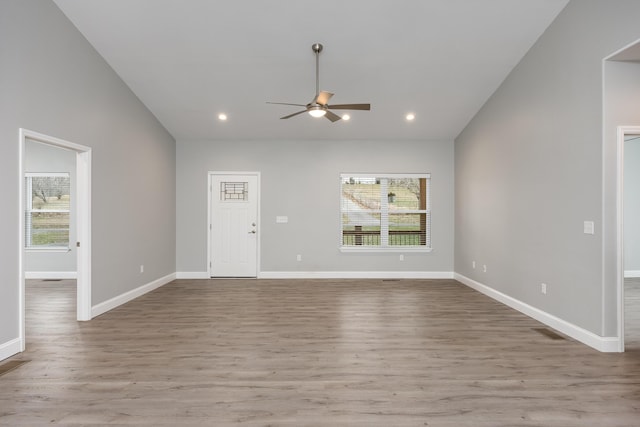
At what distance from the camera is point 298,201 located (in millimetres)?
6809

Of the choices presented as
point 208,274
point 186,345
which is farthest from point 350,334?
point 208,274

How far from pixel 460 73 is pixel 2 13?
511 cm

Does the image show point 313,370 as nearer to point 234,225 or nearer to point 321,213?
point 321,213

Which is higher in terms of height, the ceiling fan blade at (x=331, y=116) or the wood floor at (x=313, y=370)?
the ceiling fan blade at (x=331, y=116)

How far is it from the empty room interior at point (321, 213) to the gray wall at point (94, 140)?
0.10ft

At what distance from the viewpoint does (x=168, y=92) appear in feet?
17.2

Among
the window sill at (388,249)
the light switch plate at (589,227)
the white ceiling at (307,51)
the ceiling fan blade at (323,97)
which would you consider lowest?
the window sill at (388,249)

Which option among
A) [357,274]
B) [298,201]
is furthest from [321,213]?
[357,274]

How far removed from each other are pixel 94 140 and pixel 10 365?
261 centimetres

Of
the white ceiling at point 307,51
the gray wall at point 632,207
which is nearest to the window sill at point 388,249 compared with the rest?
the white ceiling at point 307,51

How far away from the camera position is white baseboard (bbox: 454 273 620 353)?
3.13m

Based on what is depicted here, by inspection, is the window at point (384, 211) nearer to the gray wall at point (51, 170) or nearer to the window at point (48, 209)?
the gray wall at point (51, 170)

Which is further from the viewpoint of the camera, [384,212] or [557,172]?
[384,212]

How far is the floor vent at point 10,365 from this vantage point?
2.74 metres
